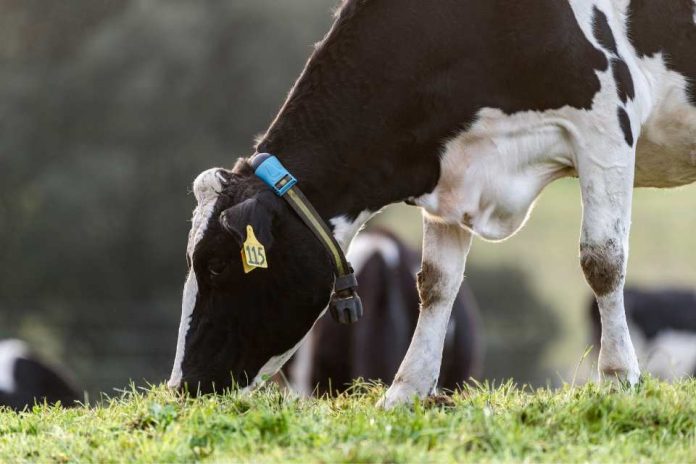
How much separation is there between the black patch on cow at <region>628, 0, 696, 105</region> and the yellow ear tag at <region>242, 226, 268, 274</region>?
2202 millimetres

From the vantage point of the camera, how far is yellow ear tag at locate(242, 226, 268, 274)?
19.4ft

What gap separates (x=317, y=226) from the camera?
616 centimetres

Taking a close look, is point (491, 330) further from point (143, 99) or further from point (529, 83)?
point (529, 83)

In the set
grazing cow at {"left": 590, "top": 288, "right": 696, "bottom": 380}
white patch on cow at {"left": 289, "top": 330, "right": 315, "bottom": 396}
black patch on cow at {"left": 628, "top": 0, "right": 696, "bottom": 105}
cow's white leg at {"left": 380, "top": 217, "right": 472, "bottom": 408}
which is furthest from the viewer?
grazing cow at {"left": 590, "top": 288, "right": 696, "bottom": 380}

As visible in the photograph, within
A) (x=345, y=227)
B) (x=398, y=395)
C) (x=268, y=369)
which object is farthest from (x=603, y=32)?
(x=268, y=369)

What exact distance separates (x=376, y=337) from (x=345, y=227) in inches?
253

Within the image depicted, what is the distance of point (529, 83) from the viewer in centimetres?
628

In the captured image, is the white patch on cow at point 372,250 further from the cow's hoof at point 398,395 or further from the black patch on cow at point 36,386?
the cow's hoof at point 398,395

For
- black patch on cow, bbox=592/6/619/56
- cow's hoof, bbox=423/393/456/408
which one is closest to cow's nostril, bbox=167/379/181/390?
cow's hoof, bbox=423/393/456/408

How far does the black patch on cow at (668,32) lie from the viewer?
6.45 meters

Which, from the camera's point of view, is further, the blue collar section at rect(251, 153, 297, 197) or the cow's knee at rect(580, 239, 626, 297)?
the cow's knee at rect(580, 239, 626, 297)

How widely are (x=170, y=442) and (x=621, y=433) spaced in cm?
178

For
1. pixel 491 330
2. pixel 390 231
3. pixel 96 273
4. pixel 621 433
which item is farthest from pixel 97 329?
pixel 621 433

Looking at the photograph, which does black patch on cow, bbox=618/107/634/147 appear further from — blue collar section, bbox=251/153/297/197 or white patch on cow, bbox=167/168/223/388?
white patch on cow, bbox=167/168/223/388
